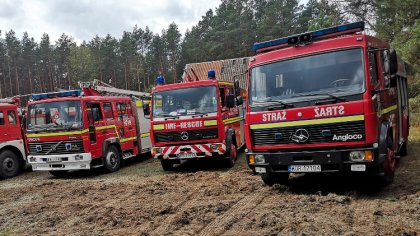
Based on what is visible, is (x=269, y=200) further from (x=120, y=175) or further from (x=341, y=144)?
(x=120, y=175)

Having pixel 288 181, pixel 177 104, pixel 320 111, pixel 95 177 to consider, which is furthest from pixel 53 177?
pixel 320 111

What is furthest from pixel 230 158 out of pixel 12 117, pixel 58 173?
pixel 12 117

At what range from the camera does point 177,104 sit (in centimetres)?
1035

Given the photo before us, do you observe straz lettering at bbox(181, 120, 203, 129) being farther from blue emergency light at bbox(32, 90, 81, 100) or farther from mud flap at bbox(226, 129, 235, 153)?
blue emergency light at bbox(32, 90, 81, 100)

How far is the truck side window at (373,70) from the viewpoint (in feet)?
19.9

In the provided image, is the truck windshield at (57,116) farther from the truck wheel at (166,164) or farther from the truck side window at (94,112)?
the truck wheel at (166,164)

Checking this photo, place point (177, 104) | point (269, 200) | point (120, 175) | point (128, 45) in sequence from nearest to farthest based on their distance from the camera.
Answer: point (269, 200) < point (177, 104) < point (120, 175) < point (128, 45)

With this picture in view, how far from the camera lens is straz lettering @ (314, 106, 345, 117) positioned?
5.92 m

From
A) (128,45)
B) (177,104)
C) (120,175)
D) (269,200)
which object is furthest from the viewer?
(128,45)

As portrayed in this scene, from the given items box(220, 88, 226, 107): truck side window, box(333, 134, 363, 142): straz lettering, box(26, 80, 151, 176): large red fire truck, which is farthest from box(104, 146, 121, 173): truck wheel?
box(333, 134, 363, 142): straz lettering

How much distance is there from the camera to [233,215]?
5.66 meters

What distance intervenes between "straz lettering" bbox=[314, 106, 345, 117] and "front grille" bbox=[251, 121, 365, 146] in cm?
17

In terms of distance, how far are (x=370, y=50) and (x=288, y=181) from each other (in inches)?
119

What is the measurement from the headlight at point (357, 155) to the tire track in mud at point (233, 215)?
1.61 metres
